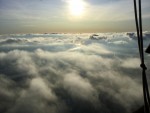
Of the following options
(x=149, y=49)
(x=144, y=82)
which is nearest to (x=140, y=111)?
(x=149, y=49)

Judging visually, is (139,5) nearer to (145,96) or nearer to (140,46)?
(140,46)

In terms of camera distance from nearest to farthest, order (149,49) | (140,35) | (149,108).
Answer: (140,35) < (149,108) < (149,49)

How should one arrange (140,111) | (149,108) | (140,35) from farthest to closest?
1. (140,111)
2. (149,108)
3. (140,35)

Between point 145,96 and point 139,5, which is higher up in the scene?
point 139,5

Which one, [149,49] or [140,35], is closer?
[140,35]

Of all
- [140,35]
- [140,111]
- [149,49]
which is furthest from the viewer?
[140,111]

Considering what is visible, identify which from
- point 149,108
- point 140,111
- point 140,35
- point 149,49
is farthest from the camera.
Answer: point 140,111

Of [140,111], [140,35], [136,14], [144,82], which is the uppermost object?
[136,14]

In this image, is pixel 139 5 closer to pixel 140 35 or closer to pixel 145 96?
pixel 140 35

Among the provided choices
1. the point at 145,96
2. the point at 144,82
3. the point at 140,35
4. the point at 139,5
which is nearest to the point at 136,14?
the point at 139,5
